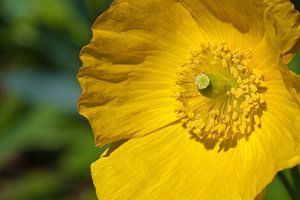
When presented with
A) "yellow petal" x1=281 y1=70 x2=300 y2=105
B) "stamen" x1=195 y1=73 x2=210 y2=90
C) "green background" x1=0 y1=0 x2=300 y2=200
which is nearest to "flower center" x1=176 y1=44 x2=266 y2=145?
"stamen" x1=195 y1=73 x2=210 y2=90

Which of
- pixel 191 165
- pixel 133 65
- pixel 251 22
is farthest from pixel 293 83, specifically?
pixel 133 65

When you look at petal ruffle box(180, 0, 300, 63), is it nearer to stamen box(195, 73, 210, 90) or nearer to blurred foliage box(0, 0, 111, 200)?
stamen box(195, 73, 210, 90)

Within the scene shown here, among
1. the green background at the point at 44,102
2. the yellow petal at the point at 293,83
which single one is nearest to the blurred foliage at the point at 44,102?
the green background at the point at 44,102

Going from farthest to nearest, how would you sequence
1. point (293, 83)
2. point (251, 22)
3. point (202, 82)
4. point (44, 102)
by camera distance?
1. point (44, 102)
2. point (202, 82)
3. point (251, 22)
4. point (293, 83)

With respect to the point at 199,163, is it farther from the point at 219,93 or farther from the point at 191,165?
the point at 219,93

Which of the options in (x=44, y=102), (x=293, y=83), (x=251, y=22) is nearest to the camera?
(x=293, y=83)

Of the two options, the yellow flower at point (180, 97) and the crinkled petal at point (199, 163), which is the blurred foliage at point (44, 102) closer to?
the yellow flower at point (180, 97)

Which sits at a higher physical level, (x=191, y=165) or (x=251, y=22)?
(x=251, y=22)
